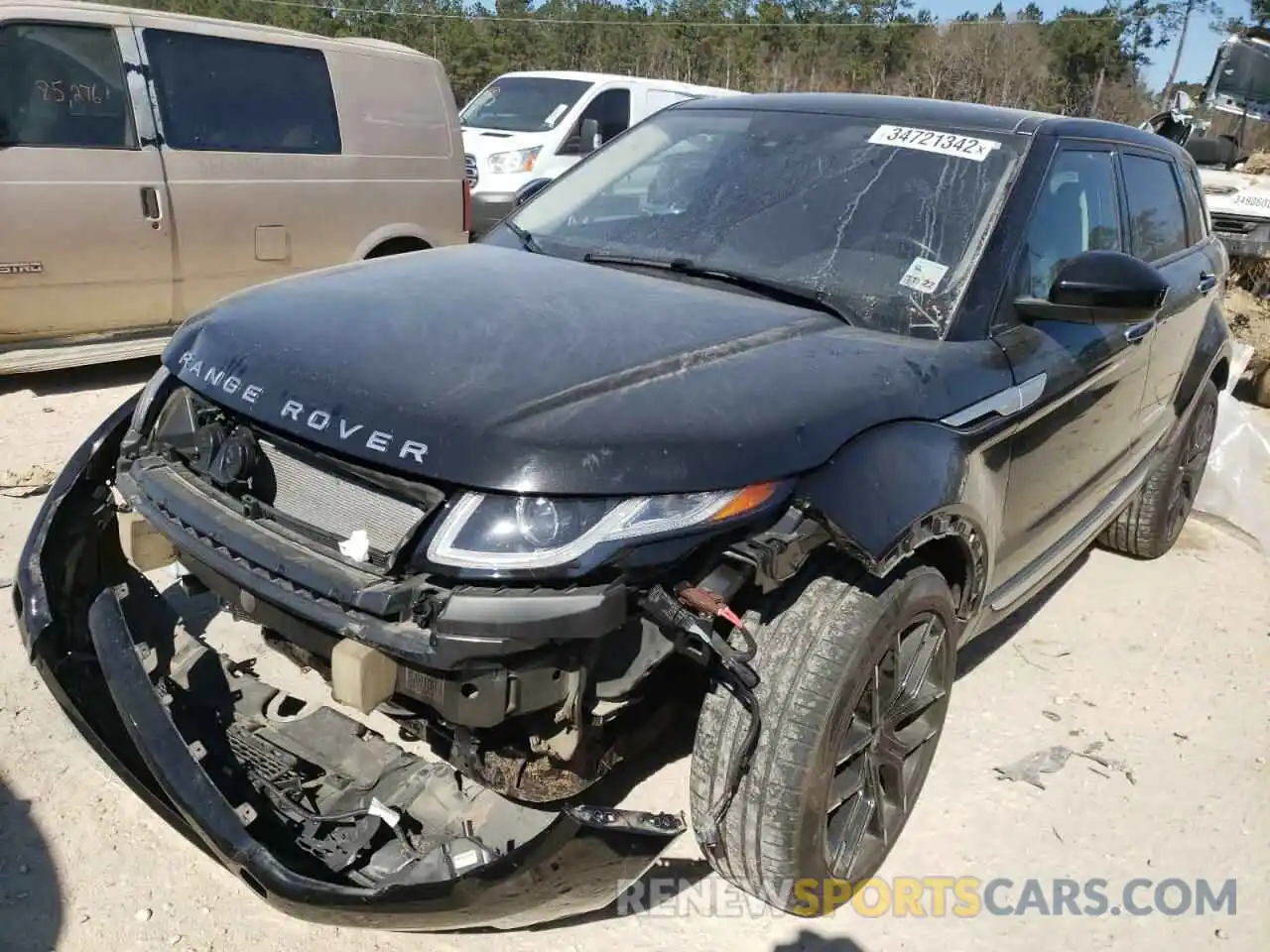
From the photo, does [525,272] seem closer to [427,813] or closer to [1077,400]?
[427,813]

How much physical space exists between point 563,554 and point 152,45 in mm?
5222

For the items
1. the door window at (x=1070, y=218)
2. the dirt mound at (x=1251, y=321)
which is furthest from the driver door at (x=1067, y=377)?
the dirt mound at (x=1251, y=321)

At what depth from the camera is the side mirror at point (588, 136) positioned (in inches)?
414

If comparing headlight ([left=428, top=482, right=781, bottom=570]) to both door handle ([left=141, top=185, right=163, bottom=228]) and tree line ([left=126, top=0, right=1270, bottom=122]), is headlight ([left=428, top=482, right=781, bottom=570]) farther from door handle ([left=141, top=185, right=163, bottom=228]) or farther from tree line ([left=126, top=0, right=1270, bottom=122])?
tree line ([left=126, top=0, right=1270, bottom=122])

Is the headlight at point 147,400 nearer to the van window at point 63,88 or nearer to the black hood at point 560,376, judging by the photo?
the black hood at point 560,376

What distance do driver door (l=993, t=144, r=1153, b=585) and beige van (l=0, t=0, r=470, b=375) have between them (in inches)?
181

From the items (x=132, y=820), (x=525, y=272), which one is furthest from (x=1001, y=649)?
(x=132, y=820)

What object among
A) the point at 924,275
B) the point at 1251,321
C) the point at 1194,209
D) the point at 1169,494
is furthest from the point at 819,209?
the point at 1251,321

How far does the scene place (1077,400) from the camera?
3.09m

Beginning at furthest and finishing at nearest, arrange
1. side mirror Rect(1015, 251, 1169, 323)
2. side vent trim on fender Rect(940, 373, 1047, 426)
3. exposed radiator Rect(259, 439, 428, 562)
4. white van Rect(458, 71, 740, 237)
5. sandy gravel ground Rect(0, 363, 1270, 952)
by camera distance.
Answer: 1. white van Rect(458, 71, 740, 237)
2. side mirror Rect(1015, 251, 1169, 323)
3. side vent trim on fender Rect(940, 373, 1047, 426)
4. sandy gravel ground Rect(0, 363, 1270, 952)
5. exposed radiator Rect(259, 439, 428, 562)

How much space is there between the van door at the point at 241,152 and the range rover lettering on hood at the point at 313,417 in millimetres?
3965

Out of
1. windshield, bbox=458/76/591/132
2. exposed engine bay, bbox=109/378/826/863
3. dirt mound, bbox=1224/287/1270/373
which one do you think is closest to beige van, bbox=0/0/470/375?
exposed engine bay, bbox=109/378/826/863

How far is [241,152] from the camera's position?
6.02 m

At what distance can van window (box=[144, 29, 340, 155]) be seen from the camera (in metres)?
5.77
